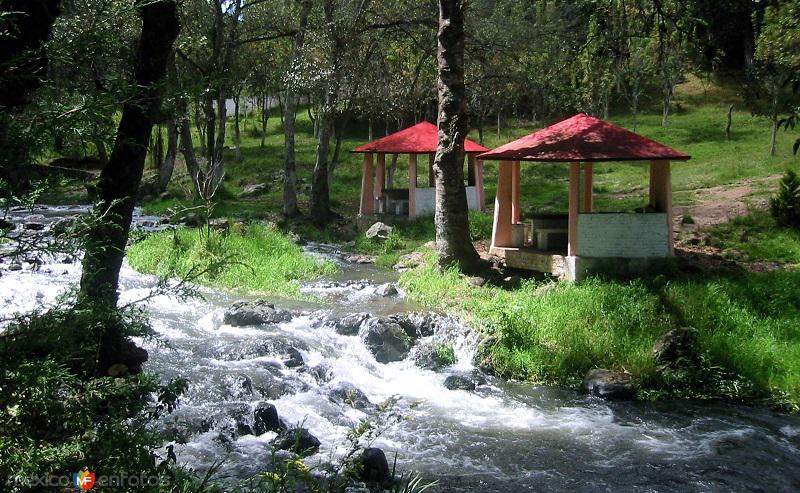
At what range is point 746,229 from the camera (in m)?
16.2

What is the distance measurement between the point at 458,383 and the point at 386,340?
1.63m

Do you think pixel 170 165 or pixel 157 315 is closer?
pixel 157 315

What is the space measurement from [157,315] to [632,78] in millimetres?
31167

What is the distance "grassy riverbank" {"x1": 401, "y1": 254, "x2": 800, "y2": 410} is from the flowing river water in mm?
428

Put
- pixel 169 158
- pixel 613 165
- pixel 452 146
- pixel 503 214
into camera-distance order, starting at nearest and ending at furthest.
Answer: pixel 452 146 → pixel 503 214 → pixel 169 158 → pixel 613 165

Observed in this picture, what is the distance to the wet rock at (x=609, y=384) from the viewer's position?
985 centimetres

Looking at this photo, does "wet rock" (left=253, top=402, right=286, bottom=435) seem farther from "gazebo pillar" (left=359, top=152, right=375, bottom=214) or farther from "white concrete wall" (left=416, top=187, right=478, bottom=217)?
"gazebo pillar" (left=359, top=152, right=375, bottom=214)

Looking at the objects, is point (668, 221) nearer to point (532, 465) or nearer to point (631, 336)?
point (631, 336)

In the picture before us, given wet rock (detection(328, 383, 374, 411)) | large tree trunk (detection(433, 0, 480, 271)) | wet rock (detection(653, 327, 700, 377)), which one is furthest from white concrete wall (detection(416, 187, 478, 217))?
wet rock (detection(328, 383, 374, 411))

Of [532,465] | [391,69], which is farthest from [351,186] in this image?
[532,465]

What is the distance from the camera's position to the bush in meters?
16.0

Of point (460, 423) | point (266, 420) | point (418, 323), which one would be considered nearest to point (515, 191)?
point (418, 323)

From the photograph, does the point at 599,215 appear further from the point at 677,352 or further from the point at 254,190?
the point at 254,190

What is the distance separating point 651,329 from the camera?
11.1 m
